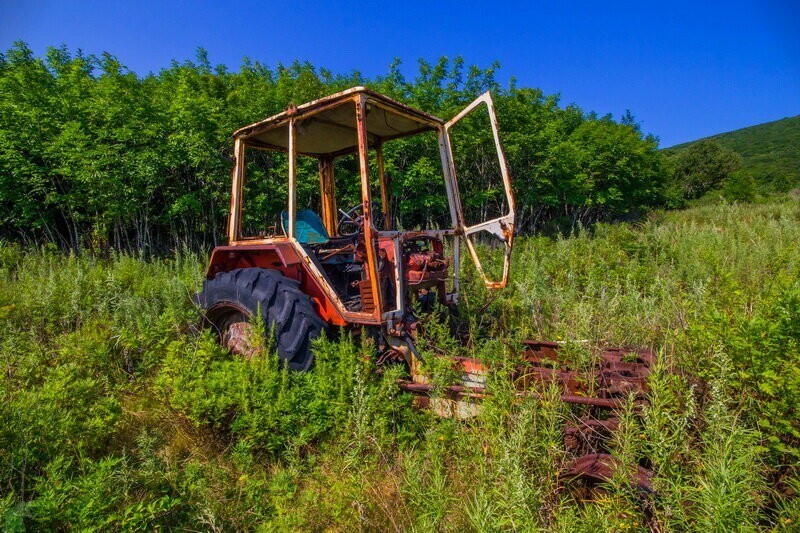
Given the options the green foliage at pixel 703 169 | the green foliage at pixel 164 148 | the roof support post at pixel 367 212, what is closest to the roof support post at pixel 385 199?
the roof support post at pixel 367 212

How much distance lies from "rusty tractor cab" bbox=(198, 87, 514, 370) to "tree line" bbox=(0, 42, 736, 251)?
236 inches

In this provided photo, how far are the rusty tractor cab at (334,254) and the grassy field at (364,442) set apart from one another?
28 cm

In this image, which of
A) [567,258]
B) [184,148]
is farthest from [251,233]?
[567,258]

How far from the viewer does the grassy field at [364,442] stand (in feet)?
5.07

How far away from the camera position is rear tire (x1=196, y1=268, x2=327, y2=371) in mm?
2850

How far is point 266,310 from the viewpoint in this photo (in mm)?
2961

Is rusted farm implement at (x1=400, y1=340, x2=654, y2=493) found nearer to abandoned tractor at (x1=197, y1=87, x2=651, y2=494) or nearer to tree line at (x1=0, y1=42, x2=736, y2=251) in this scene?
abandoned tractor at (x1=197, y1=87, x2=651, y2=494)

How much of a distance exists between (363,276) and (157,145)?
26.5 feet

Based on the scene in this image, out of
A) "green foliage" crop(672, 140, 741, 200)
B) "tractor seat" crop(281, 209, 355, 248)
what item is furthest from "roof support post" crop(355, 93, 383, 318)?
"green foliage" crop(672, 140, 741, 200)

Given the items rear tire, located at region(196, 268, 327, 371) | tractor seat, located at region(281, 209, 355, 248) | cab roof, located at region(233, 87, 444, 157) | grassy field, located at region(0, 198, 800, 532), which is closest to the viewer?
grassy field, located at region(0, 198, 800, 532)

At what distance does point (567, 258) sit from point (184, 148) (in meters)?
8.06

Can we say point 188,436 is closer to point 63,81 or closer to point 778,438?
point 778,438

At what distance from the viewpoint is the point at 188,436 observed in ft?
8.56

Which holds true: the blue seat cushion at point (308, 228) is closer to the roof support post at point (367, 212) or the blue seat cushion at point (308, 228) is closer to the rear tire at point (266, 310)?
the rear tire at point (266, 310)
